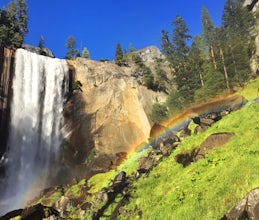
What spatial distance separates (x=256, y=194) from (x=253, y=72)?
4612cm

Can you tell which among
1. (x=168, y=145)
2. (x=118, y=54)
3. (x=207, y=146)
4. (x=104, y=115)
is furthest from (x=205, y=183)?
(x=118, y=54)

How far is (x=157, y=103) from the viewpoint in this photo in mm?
48438

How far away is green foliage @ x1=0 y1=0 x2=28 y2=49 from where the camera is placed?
58969 millimetres

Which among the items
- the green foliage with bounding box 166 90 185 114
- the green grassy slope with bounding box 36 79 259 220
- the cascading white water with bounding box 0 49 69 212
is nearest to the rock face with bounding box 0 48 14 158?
the cascading white water with bounding box 0 49 69 212

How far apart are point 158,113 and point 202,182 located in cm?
3031

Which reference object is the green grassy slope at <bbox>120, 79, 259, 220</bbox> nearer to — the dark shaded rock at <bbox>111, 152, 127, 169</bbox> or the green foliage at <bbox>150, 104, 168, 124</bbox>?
the dark shaded rock at <bbox>111, 152, 127, 169</bbox>

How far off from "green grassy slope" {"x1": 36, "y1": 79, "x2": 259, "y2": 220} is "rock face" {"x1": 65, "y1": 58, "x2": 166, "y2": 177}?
20.2 m

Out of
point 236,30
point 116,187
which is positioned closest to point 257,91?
point 116,187

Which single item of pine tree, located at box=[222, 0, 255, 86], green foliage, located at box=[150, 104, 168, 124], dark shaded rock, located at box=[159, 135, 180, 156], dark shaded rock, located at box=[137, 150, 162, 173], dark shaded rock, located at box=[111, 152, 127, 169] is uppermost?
pine tree, located at box=[222, 0, 255, 86]

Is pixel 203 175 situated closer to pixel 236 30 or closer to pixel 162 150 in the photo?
pixel 162 150

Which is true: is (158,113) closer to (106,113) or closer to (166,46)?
(106,113)

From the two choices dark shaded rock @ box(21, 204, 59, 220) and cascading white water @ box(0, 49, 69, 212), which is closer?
dark shaded rock @ box(21, 204, 59, 220)

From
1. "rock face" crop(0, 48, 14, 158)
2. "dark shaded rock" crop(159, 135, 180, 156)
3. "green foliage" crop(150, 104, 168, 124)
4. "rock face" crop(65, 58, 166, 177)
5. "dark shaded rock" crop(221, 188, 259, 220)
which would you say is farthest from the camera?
"green foliage" crop(150, 104, 168, 124)

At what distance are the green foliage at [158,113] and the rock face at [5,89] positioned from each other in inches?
746
